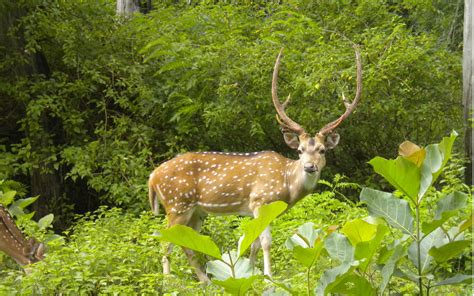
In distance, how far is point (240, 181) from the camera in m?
6.84

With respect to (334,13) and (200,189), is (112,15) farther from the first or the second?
(200,189)

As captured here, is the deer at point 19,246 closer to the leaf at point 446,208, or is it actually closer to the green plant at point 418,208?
the green plant at point 418,208

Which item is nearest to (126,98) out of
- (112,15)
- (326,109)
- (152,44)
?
(152,44)

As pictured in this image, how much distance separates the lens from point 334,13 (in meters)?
12.0

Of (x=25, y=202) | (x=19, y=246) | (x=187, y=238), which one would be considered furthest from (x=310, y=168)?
(x=187, y=238)

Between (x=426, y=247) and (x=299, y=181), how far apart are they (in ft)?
14.7

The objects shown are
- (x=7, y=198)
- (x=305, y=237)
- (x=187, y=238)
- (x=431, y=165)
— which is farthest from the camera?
(x=7, y=198)

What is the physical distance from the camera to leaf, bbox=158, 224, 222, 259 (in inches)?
72.5

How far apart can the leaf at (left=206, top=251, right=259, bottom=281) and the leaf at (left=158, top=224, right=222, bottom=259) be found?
9 centimetres

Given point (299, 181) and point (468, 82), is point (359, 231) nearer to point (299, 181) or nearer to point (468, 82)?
point (299, 181)

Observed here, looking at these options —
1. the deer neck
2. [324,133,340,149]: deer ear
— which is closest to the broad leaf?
the deer neck

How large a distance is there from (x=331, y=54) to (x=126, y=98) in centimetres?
287

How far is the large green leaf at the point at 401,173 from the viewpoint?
6.31 feet

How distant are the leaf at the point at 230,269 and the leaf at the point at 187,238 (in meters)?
0.09
